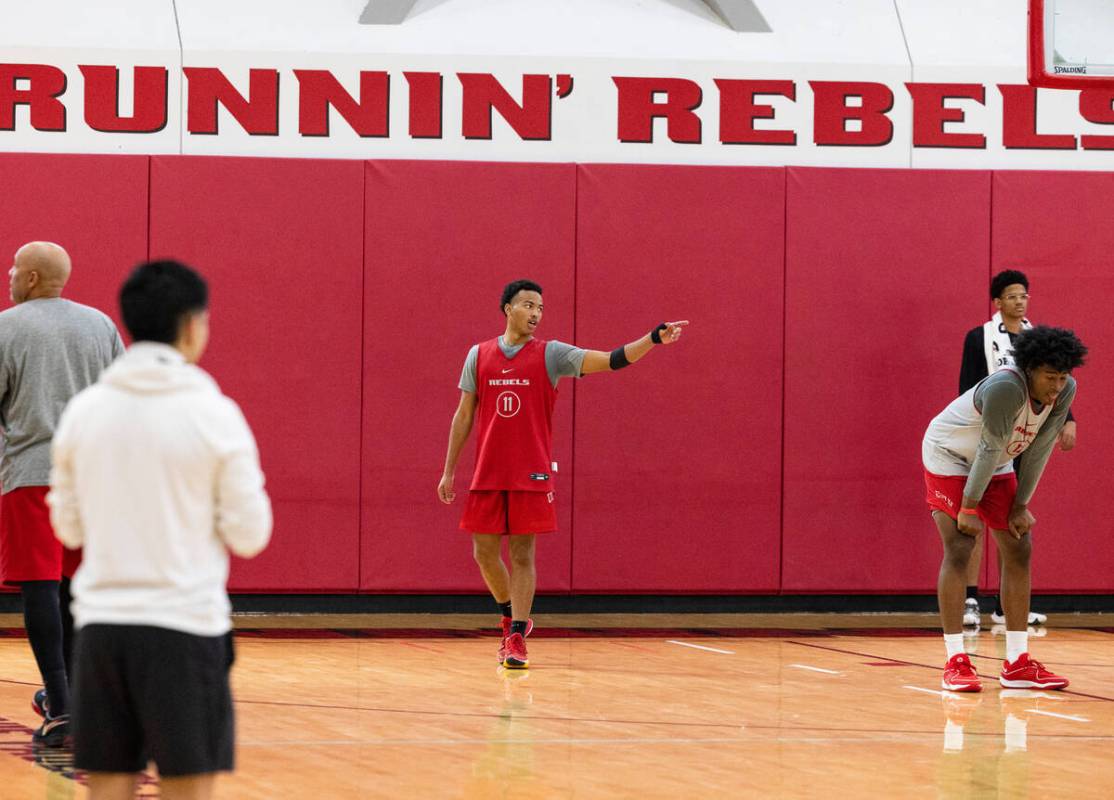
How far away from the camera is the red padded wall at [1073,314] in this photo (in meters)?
9.27

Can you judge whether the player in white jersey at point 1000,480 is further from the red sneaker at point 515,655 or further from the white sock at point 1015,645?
the red sneaker at point 515,655

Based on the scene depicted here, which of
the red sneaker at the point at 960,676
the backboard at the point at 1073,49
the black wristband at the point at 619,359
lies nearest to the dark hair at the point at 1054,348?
the red sneaker at the point at 960,676

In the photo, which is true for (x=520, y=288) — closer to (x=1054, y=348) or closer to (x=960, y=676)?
(x=1054, y=348)

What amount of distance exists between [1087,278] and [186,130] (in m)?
5.09

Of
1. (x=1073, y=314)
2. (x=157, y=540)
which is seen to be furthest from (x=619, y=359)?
(x=157, y=540)

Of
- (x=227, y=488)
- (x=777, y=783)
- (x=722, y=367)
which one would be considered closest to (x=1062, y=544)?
(x=722, y=367)

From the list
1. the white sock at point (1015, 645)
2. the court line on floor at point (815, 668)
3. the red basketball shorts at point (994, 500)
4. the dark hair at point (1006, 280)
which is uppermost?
the dark hair at point (1006, 280)

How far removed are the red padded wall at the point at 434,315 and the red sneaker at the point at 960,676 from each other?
9.86 feet

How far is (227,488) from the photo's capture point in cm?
275

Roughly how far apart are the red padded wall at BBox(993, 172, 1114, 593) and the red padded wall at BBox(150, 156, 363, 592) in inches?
146

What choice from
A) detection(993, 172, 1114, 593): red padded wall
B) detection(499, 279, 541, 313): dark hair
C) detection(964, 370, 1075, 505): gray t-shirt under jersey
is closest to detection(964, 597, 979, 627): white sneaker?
detection(993, 172, 1114, 593): red padded wall

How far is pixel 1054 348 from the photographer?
5887 mm

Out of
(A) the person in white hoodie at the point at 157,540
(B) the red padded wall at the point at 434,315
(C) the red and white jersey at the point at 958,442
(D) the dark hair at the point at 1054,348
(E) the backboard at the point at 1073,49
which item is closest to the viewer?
(A) the person in white hoodie at the point at 157,540

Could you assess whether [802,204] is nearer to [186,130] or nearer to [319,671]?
[186,130]
